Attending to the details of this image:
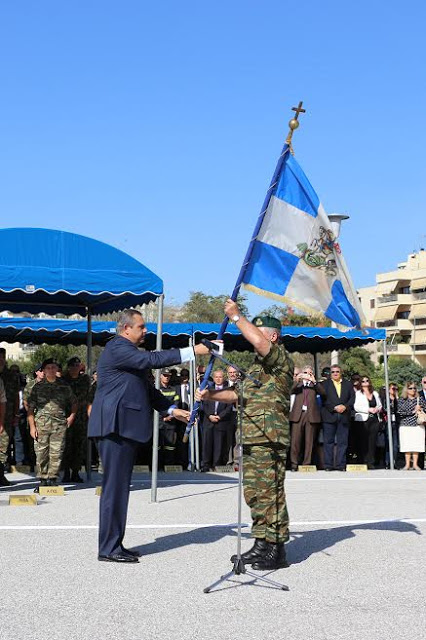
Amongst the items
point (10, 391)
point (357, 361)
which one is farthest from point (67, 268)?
point (357, 361)

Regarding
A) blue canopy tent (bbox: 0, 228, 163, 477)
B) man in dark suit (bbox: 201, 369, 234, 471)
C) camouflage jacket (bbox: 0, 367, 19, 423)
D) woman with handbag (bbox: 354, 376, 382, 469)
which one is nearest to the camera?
blue canopy tent (bbox: 0, 228, 163, 477)

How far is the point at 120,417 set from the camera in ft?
27.0

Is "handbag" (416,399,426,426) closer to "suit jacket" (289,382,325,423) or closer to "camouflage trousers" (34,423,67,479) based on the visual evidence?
"suit jacket" (289,382,325,423)

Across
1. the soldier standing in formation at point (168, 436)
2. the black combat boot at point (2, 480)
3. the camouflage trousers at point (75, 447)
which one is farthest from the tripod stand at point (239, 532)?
the soldier standing in formation at point (168, 436)

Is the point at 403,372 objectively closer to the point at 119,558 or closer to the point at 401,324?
the point at 401,324

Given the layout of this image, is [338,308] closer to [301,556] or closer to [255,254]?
[255,254]

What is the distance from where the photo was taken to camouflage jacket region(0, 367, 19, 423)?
16109 millimetres

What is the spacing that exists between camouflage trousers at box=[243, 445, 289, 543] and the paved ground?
0.34m

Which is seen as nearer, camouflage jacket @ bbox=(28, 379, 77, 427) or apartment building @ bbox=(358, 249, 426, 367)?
camouflage jacket @ bbox=(28, 379, 77, 427)

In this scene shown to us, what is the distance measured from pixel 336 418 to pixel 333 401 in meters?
0.34

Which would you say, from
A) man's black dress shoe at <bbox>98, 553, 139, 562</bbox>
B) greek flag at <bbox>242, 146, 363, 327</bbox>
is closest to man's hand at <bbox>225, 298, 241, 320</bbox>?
greek flag at <bbox>242, 146, 363, 327</bbox>

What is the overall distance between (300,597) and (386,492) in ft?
24.5

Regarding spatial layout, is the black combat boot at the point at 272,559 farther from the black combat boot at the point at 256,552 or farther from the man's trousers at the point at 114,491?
the man's trousers at the point at 114,491

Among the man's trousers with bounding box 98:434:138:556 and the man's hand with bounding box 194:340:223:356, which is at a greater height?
the man's hand with bounding box 194:340:223:356
